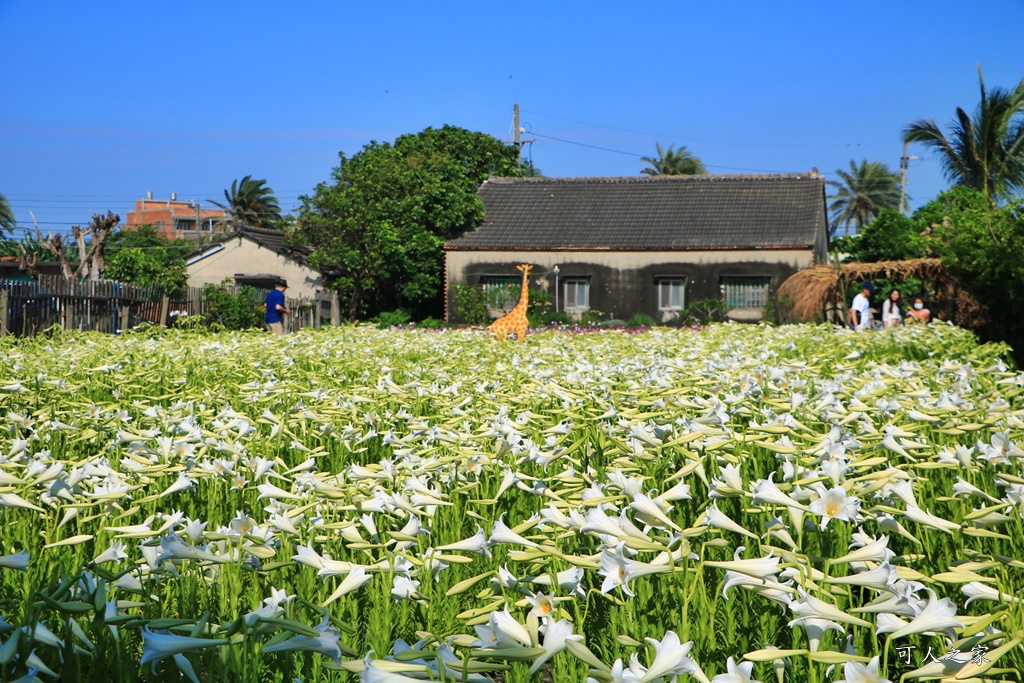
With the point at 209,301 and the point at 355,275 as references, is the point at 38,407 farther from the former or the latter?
the point at 355,275

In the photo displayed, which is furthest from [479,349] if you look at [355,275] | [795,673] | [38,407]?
[355,275]

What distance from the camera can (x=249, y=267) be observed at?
1515 inches

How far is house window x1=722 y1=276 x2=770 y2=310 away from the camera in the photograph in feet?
102

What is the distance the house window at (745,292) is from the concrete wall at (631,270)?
21 centimetres

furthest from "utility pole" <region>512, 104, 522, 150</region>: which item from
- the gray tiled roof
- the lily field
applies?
the lily field

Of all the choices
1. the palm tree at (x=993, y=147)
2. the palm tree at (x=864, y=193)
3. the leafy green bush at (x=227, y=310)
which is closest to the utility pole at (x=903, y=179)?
the palm tree at (x=864, y=193)

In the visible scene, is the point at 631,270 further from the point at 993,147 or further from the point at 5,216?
the point at 5,216

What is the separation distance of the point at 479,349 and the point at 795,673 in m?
9.68

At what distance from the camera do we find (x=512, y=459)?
4.11 metres

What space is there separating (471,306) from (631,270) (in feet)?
18.6

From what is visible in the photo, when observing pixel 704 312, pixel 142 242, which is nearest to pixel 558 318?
pixel 704 312

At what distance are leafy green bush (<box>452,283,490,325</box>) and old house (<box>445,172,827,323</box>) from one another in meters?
0.58

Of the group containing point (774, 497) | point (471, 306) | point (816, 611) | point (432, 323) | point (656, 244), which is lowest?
point (816, 611)

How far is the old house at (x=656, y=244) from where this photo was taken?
31391mm
